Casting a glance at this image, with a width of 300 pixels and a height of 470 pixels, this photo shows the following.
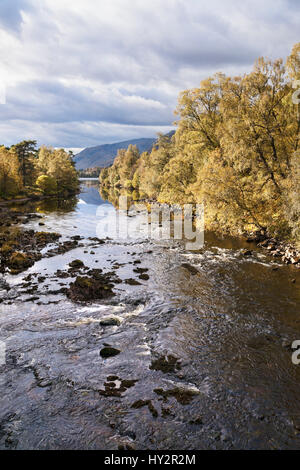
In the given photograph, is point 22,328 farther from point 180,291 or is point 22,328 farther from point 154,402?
point 180,291

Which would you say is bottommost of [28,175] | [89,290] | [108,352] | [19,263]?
[108,352]

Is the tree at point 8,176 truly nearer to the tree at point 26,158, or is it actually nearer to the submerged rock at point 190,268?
the tree at point 26,158

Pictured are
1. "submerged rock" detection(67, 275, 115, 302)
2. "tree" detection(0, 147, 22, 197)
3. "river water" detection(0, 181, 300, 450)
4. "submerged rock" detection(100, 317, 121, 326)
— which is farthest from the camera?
"tree" detection(0, 147, 22, 197)

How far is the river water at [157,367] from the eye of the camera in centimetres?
845

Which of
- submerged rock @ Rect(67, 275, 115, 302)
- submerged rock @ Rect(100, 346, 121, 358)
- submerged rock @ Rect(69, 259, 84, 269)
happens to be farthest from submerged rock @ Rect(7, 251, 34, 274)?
submerged rock @ Rect(100, 346, 121, 358)

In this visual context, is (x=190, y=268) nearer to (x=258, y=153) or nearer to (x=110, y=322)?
(x=110, y=322)

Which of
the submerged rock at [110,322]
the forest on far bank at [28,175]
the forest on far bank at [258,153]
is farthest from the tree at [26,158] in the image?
the submerged rock at [110,322]

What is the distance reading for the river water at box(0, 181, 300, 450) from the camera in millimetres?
8445

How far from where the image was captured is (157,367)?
11.3 m

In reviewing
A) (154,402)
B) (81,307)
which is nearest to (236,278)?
(81,307)

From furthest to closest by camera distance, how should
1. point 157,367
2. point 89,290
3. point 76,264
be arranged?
point 76,264 < point 89,290 < point 157,367

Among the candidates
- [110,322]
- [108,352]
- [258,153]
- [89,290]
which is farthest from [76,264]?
[258,153]

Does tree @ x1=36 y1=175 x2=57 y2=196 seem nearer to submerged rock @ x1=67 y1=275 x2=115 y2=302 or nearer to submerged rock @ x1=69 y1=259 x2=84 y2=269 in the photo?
submerged rock @ x1=69 y1=259 x2=84 y2=269
